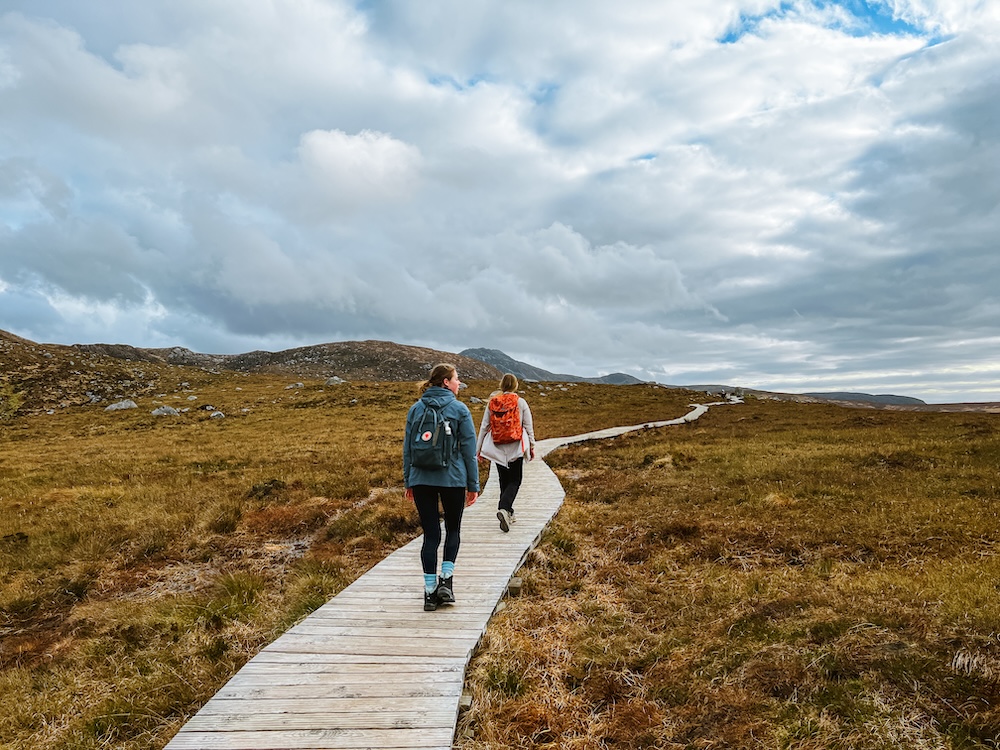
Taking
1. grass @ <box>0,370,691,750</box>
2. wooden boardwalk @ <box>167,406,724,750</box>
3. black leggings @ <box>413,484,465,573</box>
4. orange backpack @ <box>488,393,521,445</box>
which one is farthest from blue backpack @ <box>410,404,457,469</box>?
orange backpack @ <box>488,393,521,445</box>

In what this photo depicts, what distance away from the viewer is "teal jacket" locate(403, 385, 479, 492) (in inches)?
271

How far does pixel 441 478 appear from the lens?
22.6ft

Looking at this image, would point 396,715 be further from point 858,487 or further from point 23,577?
point 858,487

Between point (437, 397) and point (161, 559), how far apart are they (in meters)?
8.62

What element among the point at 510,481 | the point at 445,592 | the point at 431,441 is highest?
the point at 431,441

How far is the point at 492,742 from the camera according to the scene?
479 centimetres

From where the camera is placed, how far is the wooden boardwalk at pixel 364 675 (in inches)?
178

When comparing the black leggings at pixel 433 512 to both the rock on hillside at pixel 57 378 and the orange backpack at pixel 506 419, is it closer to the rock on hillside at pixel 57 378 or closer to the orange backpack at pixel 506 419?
the orange backpack at pixel 506 419

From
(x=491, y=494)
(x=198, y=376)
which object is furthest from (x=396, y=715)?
(x=198, y=376)

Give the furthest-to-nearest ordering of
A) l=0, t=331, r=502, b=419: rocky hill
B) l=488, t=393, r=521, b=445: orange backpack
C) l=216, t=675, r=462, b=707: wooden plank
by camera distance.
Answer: l=0, t=331, r=502, b=419: rocky hill < l=488, t=393, r=521, b=445: orange backpack < l=216, t=675, r=462, b=707: wooden plank

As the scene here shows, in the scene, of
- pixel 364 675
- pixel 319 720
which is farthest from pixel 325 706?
pixel 364 675

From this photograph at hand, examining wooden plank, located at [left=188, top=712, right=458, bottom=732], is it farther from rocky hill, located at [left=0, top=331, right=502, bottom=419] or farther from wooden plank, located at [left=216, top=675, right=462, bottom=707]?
rocky hill, located at [left=0, top=331, right=502, bottom=419]

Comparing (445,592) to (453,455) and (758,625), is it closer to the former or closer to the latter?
(453,455)

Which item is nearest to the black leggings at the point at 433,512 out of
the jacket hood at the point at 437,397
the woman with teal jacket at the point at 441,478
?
the woman with teal jacket at the point at 441,478
